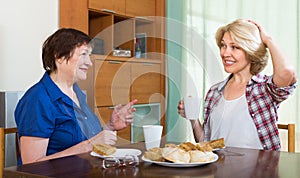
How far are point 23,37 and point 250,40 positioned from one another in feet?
5.29

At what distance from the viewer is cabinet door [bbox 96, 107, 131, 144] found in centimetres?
116

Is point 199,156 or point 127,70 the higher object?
point 127,70

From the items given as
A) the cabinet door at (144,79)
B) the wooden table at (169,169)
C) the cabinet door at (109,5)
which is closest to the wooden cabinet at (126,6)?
the cabinet door at (109,5)

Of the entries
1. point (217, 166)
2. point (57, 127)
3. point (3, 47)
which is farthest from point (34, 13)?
point (217, 166)

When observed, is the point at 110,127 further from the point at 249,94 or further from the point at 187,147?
the point at 249,94

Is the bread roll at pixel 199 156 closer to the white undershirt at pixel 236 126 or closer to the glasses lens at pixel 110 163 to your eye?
the glasses lens at pixel 110 163

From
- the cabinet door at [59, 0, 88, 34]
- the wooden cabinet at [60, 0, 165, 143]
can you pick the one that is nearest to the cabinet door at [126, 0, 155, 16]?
the cabinet door at [59, 0, 88, 34]

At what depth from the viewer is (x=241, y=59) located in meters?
1.54

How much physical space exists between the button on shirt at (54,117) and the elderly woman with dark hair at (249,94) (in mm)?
420

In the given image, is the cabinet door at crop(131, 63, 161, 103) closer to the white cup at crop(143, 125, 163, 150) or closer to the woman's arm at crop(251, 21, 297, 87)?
the white cup at crop(143, 125, 163, 150)

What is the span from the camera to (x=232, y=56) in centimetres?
153

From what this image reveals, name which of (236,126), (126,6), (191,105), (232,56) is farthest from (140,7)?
(191,105)

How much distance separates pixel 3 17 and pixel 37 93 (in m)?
1.26

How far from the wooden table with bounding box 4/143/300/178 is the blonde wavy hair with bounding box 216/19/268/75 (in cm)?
48
